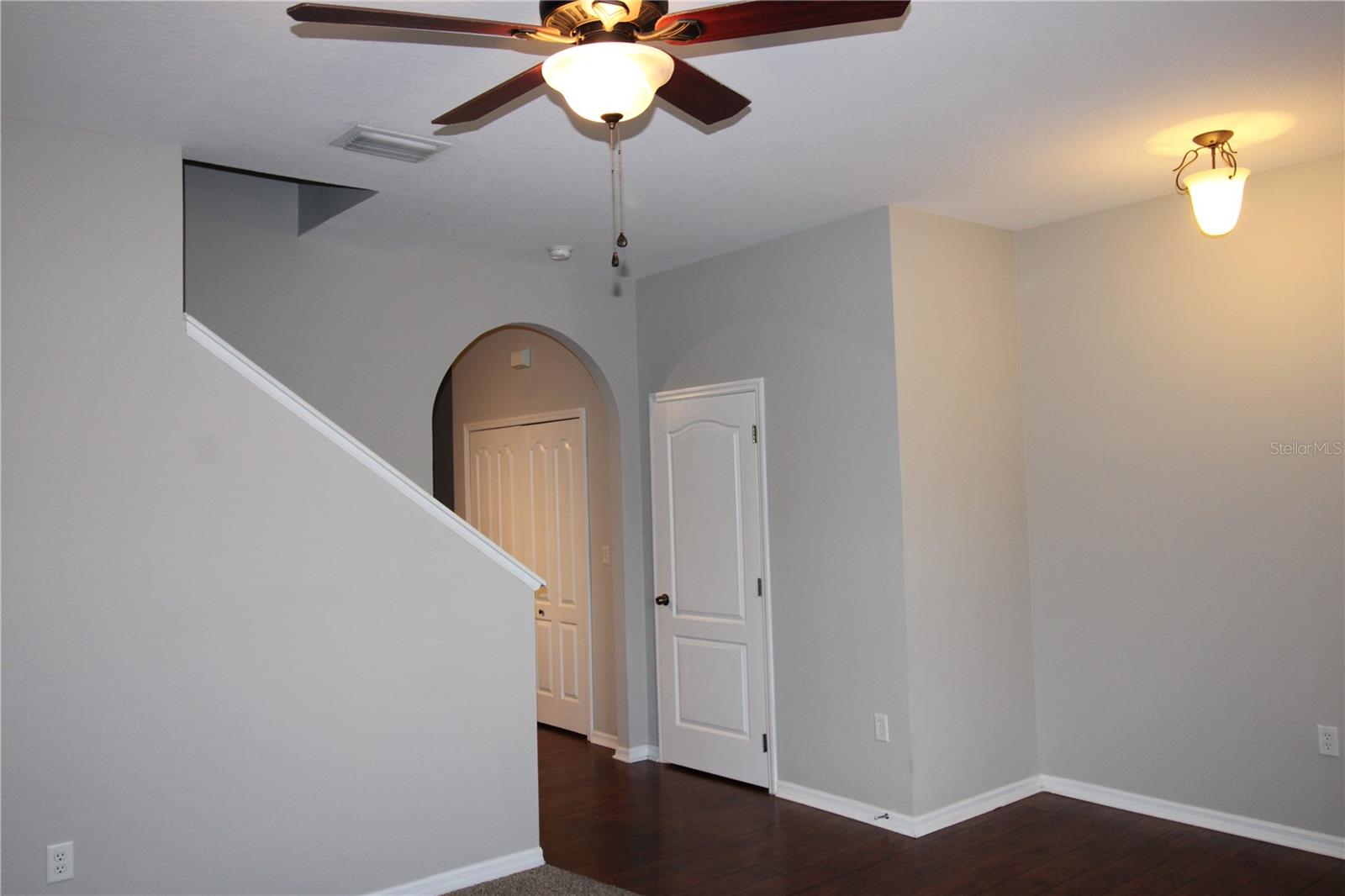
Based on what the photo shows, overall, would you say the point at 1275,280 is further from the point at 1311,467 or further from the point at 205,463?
the point at 205,463

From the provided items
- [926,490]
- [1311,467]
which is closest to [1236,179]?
[1311,467]

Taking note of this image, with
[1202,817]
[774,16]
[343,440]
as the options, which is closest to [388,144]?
[343,440]

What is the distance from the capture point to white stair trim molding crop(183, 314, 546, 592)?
3.55 meters

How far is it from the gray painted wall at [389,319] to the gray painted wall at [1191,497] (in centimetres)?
216

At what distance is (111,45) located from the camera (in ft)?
9.23

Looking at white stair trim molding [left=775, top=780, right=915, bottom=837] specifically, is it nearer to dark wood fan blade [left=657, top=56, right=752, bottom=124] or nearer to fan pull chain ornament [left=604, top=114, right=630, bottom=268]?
fan pull chain ornament [left=604, top=114, right=630, bottom=268]

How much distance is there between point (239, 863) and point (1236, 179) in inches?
167

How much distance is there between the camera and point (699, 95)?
7.94 ft

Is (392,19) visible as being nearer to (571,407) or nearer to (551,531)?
(571,407)

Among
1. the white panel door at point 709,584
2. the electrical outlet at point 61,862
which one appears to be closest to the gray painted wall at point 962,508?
the white panel door at point 709,584

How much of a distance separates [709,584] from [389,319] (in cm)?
210

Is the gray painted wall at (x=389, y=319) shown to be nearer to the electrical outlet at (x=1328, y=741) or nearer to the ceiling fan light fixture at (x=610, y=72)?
the ceiling fan light fixture at (x=610, y=72)

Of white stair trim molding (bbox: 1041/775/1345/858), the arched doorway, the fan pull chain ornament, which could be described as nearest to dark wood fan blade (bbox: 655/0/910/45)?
the fan pull chain ornament

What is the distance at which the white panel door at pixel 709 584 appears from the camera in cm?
513
